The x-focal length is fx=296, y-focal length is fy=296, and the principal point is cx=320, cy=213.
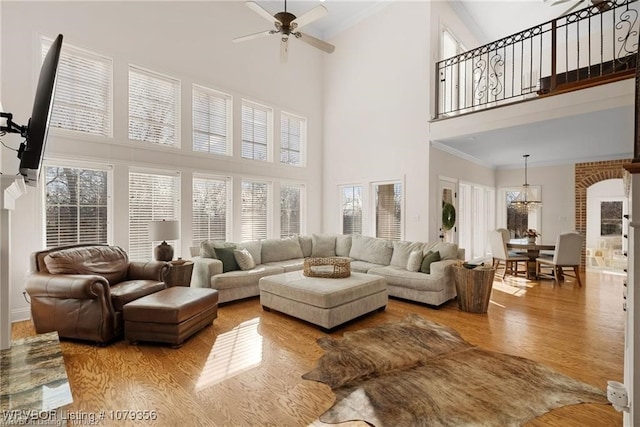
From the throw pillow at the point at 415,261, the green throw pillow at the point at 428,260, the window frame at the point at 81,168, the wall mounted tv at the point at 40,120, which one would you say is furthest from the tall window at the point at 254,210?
the wall mounted tv at the point at 40,120

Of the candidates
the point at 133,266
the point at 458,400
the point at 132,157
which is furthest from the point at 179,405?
the point at 132,157

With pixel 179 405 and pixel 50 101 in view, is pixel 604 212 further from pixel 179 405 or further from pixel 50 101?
pixel 50 101

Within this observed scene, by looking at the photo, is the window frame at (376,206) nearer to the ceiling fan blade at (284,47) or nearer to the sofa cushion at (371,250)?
the sofa cushion at (371,250)

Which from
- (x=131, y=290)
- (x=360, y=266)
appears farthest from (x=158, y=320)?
(x=360, y=266)

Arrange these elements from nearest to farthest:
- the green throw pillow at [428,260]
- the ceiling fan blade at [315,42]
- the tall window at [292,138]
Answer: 1. the ceiling fan blade at [315,42]
2. the green throw pillow at [428,260]
3. the tall window at [292,138]

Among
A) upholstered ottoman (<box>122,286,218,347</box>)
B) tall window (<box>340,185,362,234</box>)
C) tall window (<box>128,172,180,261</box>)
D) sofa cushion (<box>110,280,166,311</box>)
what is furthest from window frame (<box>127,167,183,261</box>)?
tall window (<box>340,185,362,234</box>)

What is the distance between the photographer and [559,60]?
24.2 ft

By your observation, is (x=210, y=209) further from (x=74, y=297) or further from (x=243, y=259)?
(x=74, y=297)

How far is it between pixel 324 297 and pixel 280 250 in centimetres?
246

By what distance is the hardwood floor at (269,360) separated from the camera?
2.00 metres

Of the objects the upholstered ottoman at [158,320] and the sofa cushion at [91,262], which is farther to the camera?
the sofa cushion at [91,262]

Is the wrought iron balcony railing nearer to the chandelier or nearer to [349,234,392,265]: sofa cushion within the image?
the chandelier

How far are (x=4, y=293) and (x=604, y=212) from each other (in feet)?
32.6

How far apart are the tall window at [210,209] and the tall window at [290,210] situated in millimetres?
1344
